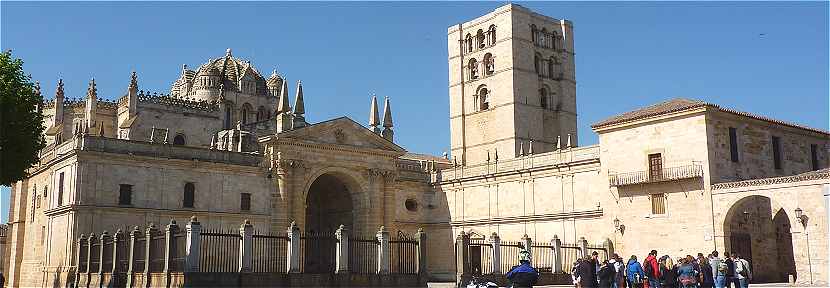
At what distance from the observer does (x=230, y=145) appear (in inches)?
1832

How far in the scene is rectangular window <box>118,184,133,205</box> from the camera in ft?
→ 125

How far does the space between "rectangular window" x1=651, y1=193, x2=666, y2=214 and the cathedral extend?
53 mm

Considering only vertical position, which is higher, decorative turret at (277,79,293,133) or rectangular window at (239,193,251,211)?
decorative turret at (277,79,293,133)

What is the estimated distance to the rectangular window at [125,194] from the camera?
38.1 m

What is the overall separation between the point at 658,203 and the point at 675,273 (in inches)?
579

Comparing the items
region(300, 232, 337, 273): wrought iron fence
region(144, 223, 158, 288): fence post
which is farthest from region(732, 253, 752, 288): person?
region(144, 223, 158, 288): fence post

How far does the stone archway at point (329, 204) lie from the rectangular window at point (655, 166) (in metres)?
17.6

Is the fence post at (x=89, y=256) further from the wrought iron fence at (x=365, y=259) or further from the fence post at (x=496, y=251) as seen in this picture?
the fence post at (x=496, y=251)

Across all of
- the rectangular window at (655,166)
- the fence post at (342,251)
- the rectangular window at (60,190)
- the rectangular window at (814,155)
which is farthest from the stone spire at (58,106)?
the rectangular window at (814,155)

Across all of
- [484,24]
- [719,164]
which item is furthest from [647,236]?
[484,24]

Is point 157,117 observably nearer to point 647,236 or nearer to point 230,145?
point 230,145

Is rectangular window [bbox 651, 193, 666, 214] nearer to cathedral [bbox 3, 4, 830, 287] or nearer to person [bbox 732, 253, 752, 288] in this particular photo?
cathedral [bbox 3, 4, 830, 287]

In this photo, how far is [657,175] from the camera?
3591 centimetres

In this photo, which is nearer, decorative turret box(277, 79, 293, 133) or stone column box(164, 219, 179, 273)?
stone column box(164, 219, 179, 273)
